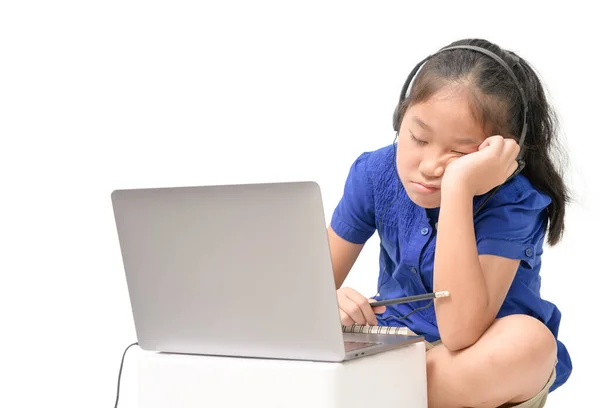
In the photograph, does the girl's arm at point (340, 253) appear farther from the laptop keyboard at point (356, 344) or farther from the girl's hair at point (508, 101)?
the laptop keyboard at point (356, 344)

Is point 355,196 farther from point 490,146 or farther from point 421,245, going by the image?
point 490,146

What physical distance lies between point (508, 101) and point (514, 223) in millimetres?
184

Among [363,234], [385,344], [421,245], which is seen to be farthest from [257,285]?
[363,234]

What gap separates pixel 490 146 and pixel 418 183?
5.0 inches

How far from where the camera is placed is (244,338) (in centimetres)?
122

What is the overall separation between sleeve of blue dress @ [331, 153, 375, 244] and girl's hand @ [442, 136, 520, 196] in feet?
1.09

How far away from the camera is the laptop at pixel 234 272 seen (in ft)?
3.73

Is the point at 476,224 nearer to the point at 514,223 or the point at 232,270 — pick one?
the point at 514,223

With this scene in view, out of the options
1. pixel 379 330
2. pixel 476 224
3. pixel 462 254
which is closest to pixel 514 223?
pixel 476 224

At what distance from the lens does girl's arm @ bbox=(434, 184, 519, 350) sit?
1340 millimetres

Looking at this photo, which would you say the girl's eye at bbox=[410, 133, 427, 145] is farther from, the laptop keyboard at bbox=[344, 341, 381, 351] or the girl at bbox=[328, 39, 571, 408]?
the laptop keyboard at bbox=[344, 341, 381, 351]

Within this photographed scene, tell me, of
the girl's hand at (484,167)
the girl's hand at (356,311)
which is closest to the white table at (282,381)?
the girl's hand at (356,311)

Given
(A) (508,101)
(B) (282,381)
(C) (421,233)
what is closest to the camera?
(B) (282,381)

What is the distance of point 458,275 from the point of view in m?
1.34
